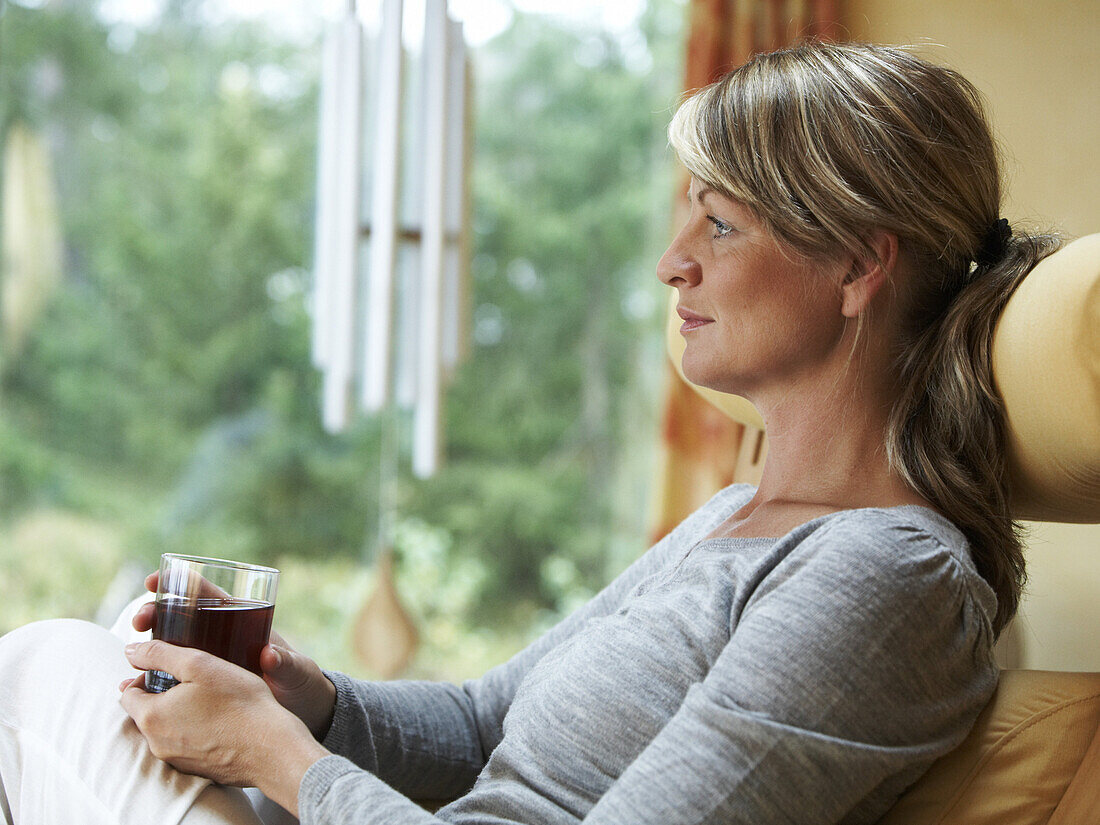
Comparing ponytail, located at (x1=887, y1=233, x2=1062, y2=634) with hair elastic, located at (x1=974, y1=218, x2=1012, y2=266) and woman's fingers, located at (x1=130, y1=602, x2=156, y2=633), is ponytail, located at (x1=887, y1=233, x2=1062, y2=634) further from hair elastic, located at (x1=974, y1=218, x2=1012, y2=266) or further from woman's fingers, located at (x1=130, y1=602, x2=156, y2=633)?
woman's fingers, located at (x1=130, y1=602, x2=156, y2=633)

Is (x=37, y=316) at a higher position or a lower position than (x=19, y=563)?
higher

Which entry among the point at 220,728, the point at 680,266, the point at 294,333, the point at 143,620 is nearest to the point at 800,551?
the point at 680,266

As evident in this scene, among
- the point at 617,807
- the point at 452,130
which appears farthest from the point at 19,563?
the point at 617,807

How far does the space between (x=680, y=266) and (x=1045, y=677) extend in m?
0.53

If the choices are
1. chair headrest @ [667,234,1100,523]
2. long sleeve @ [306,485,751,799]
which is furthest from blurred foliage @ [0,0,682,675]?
chair headrest @ [667,234,1100,523]

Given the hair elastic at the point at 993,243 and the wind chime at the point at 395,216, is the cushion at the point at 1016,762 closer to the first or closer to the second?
the hair elastic at the point at 993,243

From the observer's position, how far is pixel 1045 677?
0.92 meters

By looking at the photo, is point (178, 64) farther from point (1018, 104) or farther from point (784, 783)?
point (784, 783)

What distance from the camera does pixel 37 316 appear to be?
3014 mm

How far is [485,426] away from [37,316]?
1.42m

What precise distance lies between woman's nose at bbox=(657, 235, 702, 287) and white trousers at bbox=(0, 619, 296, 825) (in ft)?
2.22

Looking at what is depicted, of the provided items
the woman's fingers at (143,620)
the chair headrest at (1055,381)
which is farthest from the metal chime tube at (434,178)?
the chair headrest at (1055,381)

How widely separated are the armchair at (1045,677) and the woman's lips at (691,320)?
11.7 inches

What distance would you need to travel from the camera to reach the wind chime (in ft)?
8.71
